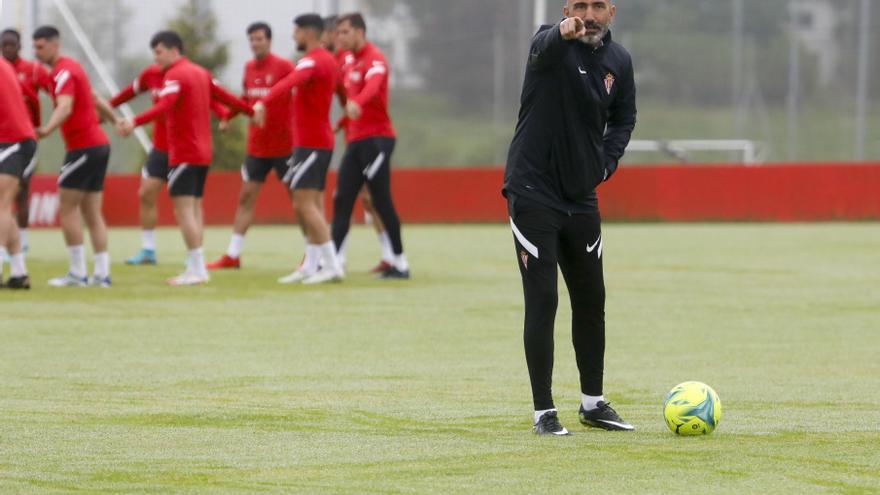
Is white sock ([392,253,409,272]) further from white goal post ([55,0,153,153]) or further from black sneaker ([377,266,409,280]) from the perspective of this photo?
white goal post ([55,0,153,153])

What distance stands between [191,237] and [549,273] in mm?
7912

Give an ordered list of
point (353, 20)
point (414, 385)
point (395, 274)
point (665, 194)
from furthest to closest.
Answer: point (665, 194)
point (395, 274)
point (353, 20)
point (414, 385)

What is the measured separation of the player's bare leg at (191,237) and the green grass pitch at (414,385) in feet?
0.92

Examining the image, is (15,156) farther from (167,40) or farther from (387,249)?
(387,249)

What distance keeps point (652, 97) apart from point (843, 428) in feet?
101

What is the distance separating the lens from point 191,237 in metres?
14.3

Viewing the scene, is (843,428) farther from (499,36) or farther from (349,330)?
(499,36)

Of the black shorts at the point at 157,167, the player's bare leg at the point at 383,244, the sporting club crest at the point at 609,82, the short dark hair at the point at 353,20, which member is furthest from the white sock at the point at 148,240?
the sporting club crest at the point at 609,82

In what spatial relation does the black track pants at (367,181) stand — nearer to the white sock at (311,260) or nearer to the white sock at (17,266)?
the white sock at (311,260)

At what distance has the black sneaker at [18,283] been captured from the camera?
13938 mm

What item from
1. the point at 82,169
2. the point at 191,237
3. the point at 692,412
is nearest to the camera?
the point at 692,412

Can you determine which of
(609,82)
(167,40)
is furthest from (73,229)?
(609,82)

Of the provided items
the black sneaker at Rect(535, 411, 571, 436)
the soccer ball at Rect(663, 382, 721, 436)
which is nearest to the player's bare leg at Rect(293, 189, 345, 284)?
the black sneaker at Rect(535, 411, 571, 436)

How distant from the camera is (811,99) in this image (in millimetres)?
36625
